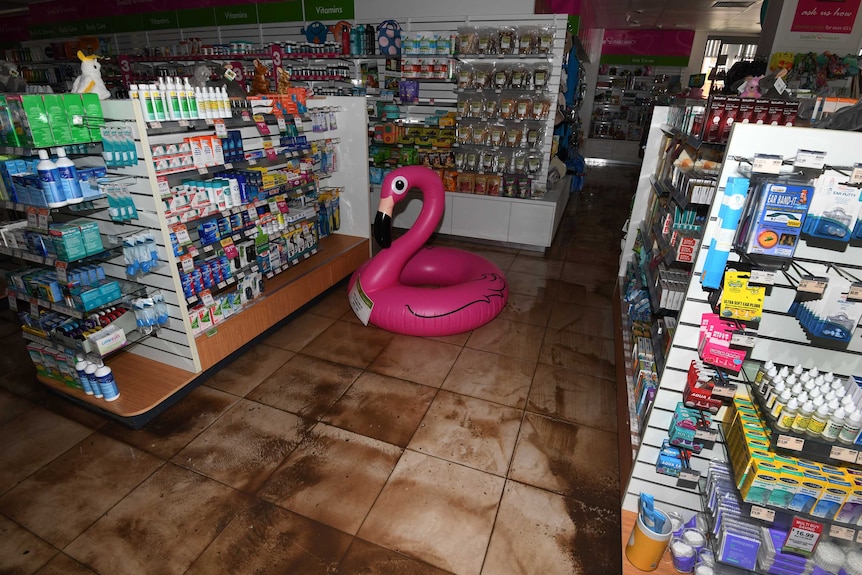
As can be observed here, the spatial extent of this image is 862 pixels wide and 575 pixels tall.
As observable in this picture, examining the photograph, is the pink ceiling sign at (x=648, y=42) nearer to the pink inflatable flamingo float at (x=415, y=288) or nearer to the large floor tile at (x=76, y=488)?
the pink inflatable flamingo float at (x=415, y=288)

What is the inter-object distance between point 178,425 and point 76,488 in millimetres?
633

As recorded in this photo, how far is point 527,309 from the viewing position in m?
4.94

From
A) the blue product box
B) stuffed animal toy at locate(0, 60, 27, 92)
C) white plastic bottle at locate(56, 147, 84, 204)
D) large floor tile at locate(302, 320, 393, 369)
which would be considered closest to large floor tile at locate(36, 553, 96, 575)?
→ white plastic bottle at locate(56, 147, 84, 204)

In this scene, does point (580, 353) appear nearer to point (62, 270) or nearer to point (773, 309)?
point (773, 309)

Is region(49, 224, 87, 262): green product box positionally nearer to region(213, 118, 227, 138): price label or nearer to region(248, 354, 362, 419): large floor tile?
region(213, 118, 227, 138): price label

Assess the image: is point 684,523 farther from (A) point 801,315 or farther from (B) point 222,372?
(B) point 222,372

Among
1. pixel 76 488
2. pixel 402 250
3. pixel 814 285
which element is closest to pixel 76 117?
pixel 76 488

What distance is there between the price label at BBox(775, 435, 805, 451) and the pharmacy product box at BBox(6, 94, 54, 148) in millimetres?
3760

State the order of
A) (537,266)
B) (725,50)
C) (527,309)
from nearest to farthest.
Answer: (527,309) → (537,266) → (725,50)

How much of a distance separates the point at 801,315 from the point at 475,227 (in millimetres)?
4931

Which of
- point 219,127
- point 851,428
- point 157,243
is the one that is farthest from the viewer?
point 219,127

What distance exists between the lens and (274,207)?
4062 millimetres

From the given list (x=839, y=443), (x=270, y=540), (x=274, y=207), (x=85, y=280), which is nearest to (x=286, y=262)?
(x=274, y=207)

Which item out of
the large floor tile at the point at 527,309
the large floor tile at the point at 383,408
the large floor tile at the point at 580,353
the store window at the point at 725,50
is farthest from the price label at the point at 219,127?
the store window at the point at 725,50
